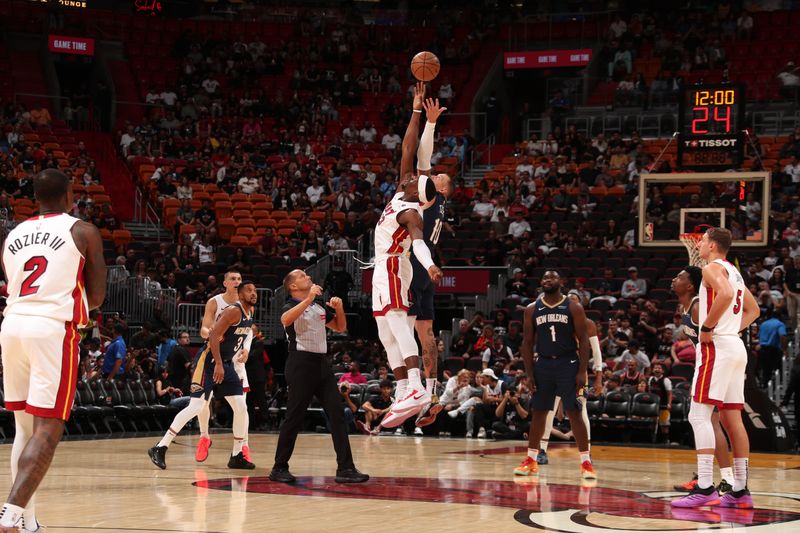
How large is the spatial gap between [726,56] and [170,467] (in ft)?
69.7

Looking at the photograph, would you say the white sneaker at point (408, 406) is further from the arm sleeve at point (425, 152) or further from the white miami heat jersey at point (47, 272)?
the white miami heat jersey at point (47, 272)

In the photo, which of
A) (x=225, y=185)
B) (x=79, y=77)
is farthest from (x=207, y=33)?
(x=225, y=185)

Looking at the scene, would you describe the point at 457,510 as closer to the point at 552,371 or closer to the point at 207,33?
the point at 552,371

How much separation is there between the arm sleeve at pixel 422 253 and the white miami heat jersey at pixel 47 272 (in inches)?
103

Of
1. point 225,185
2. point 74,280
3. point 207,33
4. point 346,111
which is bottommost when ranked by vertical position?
point 74,280

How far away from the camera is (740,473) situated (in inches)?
377

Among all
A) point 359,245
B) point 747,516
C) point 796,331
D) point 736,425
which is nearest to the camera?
point 747,516

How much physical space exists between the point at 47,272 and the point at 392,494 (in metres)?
4.51

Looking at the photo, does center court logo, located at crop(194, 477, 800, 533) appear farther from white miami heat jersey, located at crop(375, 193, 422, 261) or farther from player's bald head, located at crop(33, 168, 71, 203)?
player's bald head, located at crop(33, 168, 71, 203)

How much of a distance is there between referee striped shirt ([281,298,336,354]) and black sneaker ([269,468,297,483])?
1.17m

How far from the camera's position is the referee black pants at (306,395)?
424 inches

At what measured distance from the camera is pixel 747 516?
8984mm

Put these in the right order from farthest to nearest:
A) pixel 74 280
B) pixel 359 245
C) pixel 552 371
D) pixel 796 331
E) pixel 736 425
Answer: pixel 359 245
pixel 796 331
pixel 552 371
pixel 736 425
pixel 74 280

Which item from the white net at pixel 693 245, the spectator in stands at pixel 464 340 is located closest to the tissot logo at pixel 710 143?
the white net at pixel 693 245
